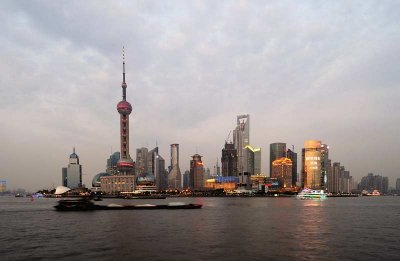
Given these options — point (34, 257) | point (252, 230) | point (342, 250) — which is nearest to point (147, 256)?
point (34, 257)

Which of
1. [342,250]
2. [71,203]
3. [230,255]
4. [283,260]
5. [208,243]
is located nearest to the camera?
[283,260]

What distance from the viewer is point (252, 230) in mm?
81875

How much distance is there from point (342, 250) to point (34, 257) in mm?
48513

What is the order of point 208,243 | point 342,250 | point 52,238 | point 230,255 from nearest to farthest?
point 230,255 → point 342,250 → point 208,243 → point 52,238

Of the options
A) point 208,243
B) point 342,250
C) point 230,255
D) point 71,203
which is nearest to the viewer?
point 230,255

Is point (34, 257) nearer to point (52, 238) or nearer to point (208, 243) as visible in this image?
point (52, 238)

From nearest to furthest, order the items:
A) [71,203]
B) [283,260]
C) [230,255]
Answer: [283,260] < [230,255] < [71,203]

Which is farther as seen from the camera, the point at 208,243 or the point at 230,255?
the point at 208,243

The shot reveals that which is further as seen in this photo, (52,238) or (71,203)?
(71,203)

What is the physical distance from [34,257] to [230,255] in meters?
29.0

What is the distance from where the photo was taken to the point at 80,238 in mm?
68375

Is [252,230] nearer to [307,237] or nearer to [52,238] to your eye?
[307,237]

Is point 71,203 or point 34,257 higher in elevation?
point 34,257

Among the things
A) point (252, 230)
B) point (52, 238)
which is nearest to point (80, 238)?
point (52, 238)
